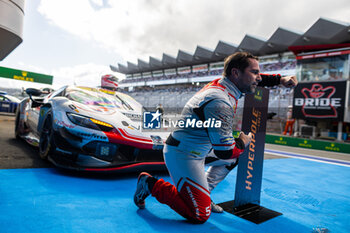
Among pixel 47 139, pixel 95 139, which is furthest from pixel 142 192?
pixel 47 139

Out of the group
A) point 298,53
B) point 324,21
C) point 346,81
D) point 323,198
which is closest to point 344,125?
point 346,81

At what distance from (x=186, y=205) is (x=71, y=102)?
203 centimetres

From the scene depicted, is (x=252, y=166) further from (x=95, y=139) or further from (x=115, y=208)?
(x=95, y=139)

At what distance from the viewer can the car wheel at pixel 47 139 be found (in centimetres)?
298

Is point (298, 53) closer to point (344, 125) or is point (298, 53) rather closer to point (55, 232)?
point (344, 125)

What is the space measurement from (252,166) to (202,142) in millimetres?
711

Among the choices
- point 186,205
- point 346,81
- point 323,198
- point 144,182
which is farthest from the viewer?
point 346,81

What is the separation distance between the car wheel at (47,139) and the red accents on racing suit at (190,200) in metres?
1.82

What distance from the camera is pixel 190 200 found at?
1.79 metres

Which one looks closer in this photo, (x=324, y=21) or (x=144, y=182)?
(x=144, y=182)

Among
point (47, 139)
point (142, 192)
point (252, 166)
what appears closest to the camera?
point (142, 192)

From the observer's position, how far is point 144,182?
6.57ft

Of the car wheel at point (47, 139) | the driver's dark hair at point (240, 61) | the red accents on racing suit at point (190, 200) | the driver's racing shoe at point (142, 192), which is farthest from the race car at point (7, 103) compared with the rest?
the driver's dark hair at point (240, 61)

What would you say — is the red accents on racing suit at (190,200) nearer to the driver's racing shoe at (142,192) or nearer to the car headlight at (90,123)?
the driver's racing shoe at (142,192)
